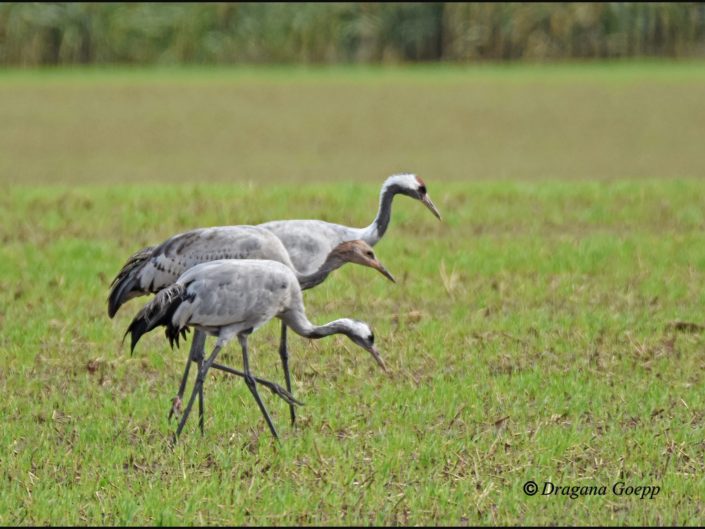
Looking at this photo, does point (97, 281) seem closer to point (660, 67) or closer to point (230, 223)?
point (230, 223)

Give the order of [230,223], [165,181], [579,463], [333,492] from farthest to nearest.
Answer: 1. [165,181]
2. [230,223]
3. [579,463]
4. [333,492]

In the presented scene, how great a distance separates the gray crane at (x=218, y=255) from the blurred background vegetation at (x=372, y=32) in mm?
17397

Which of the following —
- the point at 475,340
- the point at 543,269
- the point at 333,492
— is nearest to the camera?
the point at 333,492

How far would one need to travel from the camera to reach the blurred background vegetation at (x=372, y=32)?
80.9 feet

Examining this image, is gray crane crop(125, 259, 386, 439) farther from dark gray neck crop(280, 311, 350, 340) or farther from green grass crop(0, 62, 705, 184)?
green grass crop(0, 62, 705, 184)

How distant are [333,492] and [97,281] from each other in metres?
5.01

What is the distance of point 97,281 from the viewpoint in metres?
10.5

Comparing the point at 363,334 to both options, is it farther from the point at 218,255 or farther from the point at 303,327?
the point at 218,255

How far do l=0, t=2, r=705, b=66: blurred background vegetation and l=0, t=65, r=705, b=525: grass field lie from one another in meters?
4.86

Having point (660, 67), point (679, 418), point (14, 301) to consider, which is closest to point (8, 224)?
point (14, 301)

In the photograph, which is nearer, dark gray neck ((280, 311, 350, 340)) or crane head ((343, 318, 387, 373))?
Result: crane head ((343, 318, 387, 373))

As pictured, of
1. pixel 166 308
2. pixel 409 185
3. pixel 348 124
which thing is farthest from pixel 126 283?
pixel 348 124

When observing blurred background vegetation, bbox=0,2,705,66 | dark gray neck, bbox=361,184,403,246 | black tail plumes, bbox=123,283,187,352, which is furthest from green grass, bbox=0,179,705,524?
blurred background vegetation, bbox=0,2,705,66

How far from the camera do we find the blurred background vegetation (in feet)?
80.9
